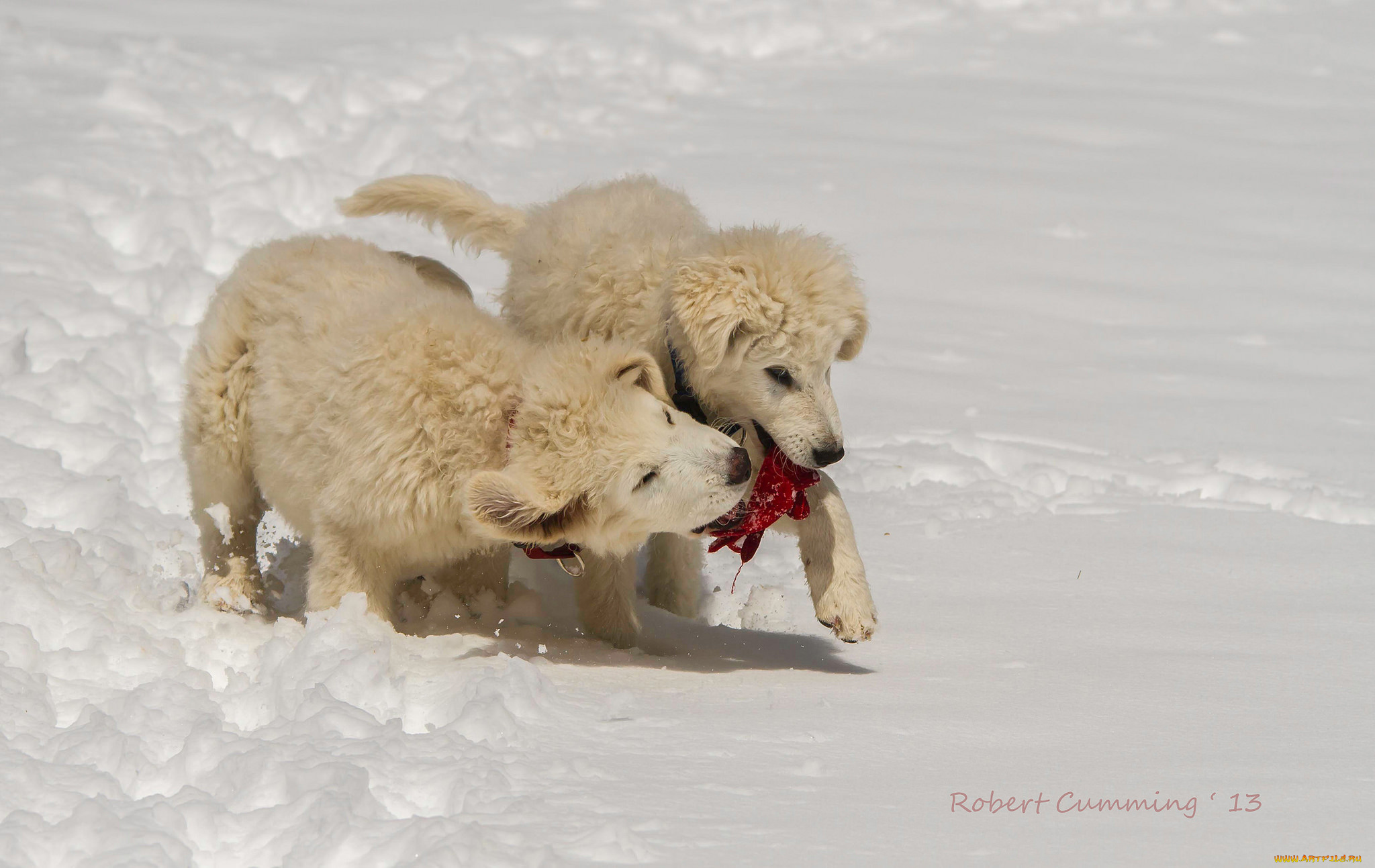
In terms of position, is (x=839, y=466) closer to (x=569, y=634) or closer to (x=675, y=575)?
(x=675, y=575)

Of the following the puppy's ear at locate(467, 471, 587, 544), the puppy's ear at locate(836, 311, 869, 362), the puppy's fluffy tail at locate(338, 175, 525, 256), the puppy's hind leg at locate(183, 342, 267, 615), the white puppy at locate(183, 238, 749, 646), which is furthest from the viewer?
the puppy's fluffy tail at locate(338, 175, 525, 256)

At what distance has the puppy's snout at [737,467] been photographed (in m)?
3.88

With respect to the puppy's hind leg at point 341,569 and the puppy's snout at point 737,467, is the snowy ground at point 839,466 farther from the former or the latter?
the puppy's snout at point 737,467

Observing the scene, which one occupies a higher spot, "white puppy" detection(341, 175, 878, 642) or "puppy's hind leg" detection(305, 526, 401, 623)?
"white puppy" detection(341, 175, 878, 642)

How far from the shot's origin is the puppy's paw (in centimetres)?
465

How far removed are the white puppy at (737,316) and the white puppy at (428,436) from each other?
291 millimetres

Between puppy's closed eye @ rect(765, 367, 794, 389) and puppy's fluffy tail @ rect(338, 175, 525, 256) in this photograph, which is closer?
puppy's closed eye @ rect(765, 367, 794, 389)

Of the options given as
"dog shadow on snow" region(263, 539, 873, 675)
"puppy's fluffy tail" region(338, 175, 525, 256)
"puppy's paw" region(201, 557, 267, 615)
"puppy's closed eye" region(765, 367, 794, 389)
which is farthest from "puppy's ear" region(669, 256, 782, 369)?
"puppy's paw" region(201, 557, 267, 615)

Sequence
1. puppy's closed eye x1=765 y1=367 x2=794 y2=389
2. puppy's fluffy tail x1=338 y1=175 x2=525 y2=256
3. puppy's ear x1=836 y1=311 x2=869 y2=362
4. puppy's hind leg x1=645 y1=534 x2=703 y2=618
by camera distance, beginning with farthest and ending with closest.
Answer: puppy's fluffy tail x1=338 y1=175 x2=525 y2=256, puppy's hind leg x1=645 y1=534 x2=703 y2=618, puppy's ear x1=836 y1=311 x2=869 y2=362, puppy's closed eye x1=765 y1=367 x2=794 y2=389

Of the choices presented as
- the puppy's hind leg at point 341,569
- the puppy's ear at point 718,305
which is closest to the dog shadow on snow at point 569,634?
the puppy's hind leg at point 341,569

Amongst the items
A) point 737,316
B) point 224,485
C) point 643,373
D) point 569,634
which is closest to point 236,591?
point 224,485

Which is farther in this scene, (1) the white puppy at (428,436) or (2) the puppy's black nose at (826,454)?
(2) the puppy's black nose at (826,454)

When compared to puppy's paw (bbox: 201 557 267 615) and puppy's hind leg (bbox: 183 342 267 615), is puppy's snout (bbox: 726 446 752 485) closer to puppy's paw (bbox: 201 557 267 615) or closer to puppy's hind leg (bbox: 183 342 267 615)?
puppy's hind leg (bbox: 183 342 267 615)

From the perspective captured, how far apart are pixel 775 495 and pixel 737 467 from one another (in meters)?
0.40
